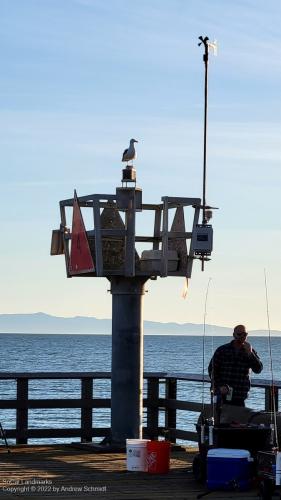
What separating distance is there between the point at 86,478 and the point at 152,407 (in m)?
3.98

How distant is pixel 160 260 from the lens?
47.4ft

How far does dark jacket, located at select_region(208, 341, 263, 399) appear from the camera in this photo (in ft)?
43.3

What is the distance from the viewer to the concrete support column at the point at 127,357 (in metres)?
14.7

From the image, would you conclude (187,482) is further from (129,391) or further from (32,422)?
(32,422)

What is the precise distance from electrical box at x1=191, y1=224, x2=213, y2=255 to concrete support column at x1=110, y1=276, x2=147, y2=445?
0.74m

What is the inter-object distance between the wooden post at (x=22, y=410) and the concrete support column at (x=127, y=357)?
1384 millimetres

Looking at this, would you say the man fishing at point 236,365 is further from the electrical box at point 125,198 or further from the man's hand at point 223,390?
the electrical box at point 125,198

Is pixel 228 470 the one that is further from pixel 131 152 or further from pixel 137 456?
pixel 131 152

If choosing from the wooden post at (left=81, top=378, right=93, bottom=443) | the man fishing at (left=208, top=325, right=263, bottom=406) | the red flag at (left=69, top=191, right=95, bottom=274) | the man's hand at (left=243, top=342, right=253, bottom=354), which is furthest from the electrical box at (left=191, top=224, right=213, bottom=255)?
the wooden post at (left=81, top=378, right=93, bottom=443)

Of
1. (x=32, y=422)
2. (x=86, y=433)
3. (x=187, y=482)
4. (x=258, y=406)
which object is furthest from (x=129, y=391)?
(x=258, y=406)

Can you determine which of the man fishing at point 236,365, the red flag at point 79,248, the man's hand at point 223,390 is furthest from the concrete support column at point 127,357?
the man's hand at point 223,390

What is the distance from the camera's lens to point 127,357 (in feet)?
48.1

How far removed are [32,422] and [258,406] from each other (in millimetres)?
7086

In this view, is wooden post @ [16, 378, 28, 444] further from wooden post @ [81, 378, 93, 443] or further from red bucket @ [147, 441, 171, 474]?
red bucket @ [147, 441, 171, 474]
